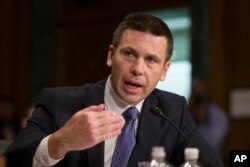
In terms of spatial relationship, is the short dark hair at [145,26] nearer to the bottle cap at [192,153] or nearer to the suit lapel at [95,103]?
the suit lapel at [95,103]

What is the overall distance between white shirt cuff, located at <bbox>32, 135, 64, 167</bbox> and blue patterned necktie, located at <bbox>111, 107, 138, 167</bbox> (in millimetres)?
310

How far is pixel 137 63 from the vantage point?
6.89 ft

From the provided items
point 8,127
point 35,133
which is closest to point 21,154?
point 35,133

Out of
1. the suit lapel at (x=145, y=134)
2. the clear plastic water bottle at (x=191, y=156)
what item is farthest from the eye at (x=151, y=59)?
the clear plastic water bottle at (x=191, y=156)

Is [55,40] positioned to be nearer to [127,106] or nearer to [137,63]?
[127,106]

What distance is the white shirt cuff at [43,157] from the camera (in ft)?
6.08

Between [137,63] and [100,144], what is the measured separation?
0.33 metres

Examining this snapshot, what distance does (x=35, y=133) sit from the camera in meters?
2.04

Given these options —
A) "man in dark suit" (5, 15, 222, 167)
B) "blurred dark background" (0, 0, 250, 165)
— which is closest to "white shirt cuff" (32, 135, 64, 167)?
"man in dark suit" (5, 15, 222, 167)

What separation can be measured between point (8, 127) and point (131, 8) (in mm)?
2054

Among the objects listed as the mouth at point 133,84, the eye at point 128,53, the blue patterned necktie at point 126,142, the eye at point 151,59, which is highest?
the eye at point 128,53

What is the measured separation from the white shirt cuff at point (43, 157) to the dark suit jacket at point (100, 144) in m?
0.03

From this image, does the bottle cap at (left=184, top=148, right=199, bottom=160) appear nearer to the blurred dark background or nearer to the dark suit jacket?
the dark suit jacket

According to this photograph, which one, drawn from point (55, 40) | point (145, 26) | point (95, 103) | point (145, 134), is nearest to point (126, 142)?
point (145, 134)
